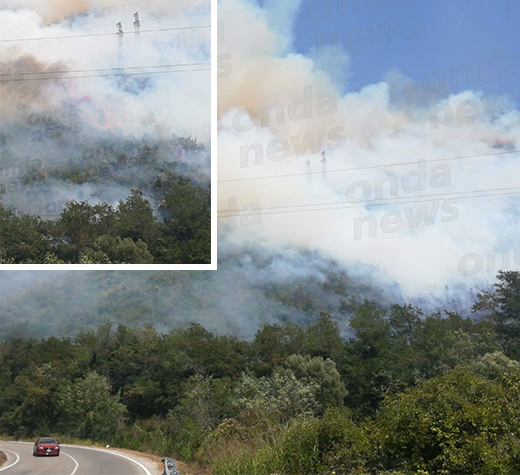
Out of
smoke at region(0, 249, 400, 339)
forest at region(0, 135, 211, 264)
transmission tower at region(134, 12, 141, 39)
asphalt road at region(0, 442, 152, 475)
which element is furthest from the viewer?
smoke at region(0, 249, 400, 339)

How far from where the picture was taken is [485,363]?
20562 millimetres

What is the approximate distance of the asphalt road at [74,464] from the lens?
1460 centimetres

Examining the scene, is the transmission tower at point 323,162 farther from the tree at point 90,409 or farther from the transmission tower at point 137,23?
the tree at point 90,409

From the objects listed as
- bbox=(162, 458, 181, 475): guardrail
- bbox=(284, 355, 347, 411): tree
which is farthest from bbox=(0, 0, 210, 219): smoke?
bbox=(162, 458, 181, 475): guardrail

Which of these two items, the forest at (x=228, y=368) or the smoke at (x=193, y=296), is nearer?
the forest at (x=228, y=368)

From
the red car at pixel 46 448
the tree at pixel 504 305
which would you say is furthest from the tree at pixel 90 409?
the tree at pixel 504 305

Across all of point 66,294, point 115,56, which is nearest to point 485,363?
point 115,56

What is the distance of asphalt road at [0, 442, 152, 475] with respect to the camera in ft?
47.9

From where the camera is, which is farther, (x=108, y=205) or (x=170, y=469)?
(x=108, y=205)

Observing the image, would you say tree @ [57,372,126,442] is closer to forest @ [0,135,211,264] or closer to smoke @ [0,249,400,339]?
forest @ [0,135,211,264]

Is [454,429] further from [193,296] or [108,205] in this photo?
[193,296]

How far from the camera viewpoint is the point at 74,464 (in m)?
16.1

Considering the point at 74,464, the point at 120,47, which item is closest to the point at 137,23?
the point at 120,47

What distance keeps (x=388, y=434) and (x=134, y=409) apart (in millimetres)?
16138
